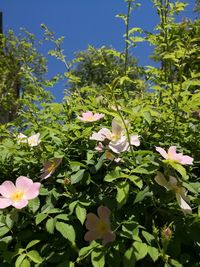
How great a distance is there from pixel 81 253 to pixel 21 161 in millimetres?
452

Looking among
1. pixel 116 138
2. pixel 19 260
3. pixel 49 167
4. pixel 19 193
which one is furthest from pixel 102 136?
pixel 19 260

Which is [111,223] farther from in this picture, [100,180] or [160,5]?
[160,5]

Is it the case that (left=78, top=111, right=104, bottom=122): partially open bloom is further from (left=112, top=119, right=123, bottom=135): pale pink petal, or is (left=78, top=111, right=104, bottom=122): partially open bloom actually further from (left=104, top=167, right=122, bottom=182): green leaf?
(left=104, top=167, right=122, bottom=182): green leaf

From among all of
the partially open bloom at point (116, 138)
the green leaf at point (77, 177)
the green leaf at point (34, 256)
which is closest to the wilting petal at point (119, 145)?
the partially open bloom at point (116, 138)

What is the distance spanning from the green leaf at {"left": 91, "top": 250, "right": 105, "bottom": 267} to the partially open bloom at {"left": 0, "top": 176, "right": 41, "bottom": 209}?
0.74ft

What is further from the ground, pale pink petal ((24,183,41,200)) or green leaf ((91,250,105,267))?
pale pink petal ((24,183,41,200))

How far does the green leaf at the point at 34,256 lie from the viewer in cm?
115

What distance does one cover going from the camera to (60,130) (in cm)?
157

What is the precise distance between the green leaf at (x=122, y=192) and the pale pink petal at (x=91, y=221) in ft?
0.28

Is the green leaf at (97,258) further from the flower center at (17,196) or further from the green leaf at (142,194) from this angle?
the flower center at (17,196)

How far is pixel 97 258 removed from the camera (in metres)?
1.08

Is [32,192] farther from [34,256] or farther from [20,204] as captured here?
[34,256]

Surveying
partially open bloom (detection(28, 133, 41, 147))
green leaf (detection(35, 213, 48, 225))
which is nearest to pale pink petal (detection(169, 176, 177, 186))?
green leaf (detection(35, 213, 48, 225))

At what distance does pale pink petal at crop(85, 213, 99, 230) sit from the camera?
1174 millimetres
